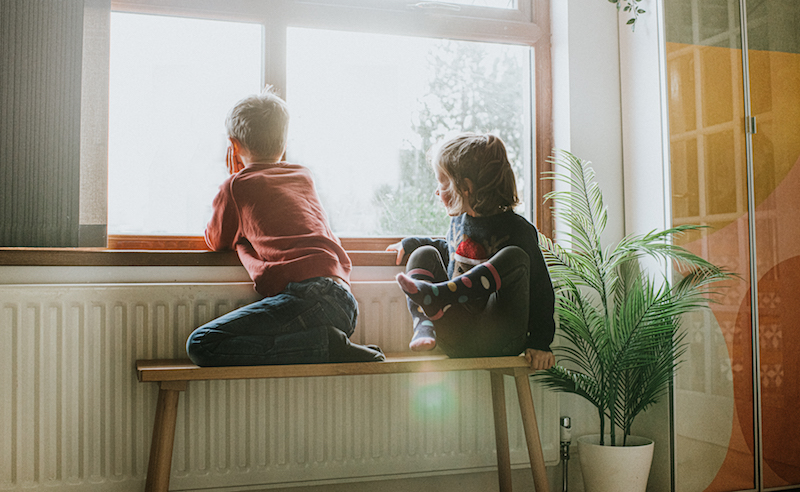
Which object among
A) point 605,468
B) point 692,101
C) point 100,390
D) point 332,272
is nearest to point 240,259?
point 332,272

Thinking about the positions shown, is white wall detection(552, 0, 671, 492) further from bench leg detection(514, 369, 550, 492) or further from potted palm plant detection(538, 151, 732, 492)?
bench leg detection(514, 369, 550, 492)

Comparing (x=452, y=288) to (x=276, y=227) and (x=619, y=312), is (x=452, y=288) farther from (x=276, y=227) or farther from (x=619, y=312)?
(x=619, y=312)

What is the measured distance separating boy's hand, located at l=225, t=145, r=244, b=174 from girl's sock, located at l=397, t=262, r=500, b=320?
2.11ft

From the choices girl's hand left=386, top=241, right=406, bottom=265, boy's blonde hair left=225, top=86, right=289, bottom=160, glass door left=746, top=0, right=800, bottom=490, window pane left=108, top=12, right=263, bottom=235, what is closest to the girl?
girl's hand left=386, top=241, right=406, bottom=265

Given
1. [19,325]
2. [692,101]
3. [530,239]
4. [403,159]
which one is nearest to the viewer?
[19,325]

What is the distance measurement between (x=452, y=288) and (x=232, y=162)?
782 millimetres

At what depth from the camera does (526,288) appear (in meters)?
1.63

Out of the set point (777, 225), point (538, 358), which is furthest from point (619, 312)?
point (777, 225)

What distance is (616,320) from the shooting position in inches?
75.6

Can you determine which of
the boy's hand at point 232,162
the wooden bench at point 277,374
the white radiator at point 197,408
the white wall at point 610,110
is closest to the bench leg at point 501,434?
the wooden bench at point 277,374

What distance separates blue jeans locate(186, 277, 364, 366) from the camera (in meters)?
1.45

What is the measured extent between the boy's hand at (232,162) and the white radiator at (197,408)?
35cm

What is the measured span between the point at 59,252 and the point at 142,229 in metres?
0.25

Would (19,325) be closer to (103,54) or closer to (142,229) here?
(142,229)
